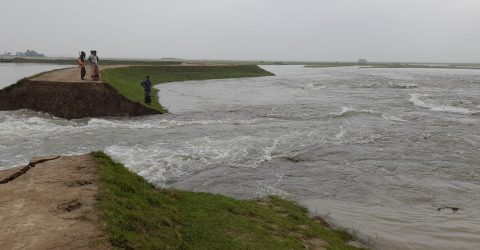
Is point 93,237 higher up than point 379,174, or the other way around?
point 93,237

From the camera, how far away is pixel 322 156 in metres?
17.9

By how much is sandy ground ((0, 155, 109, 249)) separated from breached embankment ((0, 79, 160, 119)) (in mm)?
17777

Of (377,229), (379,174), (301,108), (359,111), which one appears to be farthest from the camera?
(301,108)

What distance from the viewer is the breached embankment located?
2769cm

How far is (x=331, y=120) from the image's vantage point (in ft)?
90.9

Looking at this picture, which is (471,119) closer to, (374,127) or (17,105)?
(374,127)

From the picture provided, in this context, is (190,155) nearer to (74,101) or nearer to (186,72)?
(74,101)

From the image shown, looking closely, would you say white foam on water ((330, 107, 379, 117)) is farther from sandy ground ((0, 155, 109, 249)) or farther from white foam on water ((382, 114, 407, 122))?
sandy ground ((0, 155, 109, 249))

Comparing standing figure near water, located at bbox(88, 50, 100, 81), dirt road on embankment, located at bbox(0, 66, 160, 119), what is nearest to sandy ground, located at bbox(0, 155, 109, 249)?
dirt road on embankment, located at bbox(0, 66, 160, 119)

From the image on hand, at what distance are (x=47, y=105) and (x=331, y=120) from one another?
19.3 metres

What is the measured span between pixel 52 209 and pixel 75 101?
2181 centimetres

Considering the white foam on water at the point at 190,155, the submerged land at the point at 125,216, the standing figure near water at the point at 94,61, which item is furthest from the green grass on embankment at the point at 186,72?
the submerged land at the point at 125,216

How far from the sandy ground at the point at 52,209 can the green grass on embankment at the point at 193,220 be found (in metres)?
0.29

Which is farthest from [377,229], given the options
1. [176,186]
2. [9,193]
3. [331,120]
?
[331,120]
